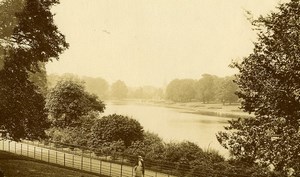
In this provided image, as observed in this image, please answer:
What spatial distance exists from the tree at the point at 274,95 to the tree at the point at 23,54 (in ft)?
43.7

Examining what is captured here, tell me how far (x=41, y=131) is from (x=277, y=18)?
17.2 meters

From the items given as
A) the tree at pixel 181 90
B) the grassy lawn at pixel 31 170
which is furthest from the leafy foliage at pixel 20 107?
the tree at pixel 181 90

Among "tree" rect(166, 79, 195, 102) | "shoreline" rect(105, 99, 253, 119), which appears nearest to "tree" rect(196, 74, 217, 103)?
"shoreline" rect(105, 99, 253, 119)

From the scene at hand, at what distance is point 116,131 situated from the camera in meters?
37.1

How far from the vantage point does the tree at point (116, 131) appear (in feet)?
122

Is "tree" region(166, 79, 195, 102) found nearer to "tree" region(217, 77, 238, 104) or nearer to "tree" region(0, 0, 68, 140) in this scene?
"tree" region(217, 77, 238, 104)

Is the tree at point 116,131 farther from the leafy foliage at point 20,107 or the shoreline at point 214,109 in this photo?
the shoreline at point 214,109

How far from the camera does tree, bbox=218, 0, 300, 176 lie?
598 inches

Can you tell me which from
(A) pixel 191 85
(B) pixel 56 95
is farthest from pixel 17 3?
(A) pixel 191 85

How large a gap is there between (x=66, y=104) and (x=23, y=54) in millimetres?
23081

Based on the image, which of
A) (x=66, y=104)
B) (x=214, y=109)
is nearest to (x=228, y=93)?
(x=214, y=109)

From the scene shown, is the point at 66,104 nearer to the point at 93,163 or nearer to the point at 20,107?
the point at 93,163

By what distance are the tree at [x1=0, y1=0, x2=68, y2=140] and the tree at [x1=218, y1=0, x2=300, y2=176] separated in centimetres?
1332

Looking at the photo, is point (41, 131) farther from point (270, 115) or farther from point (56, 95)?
point (56, 95)
